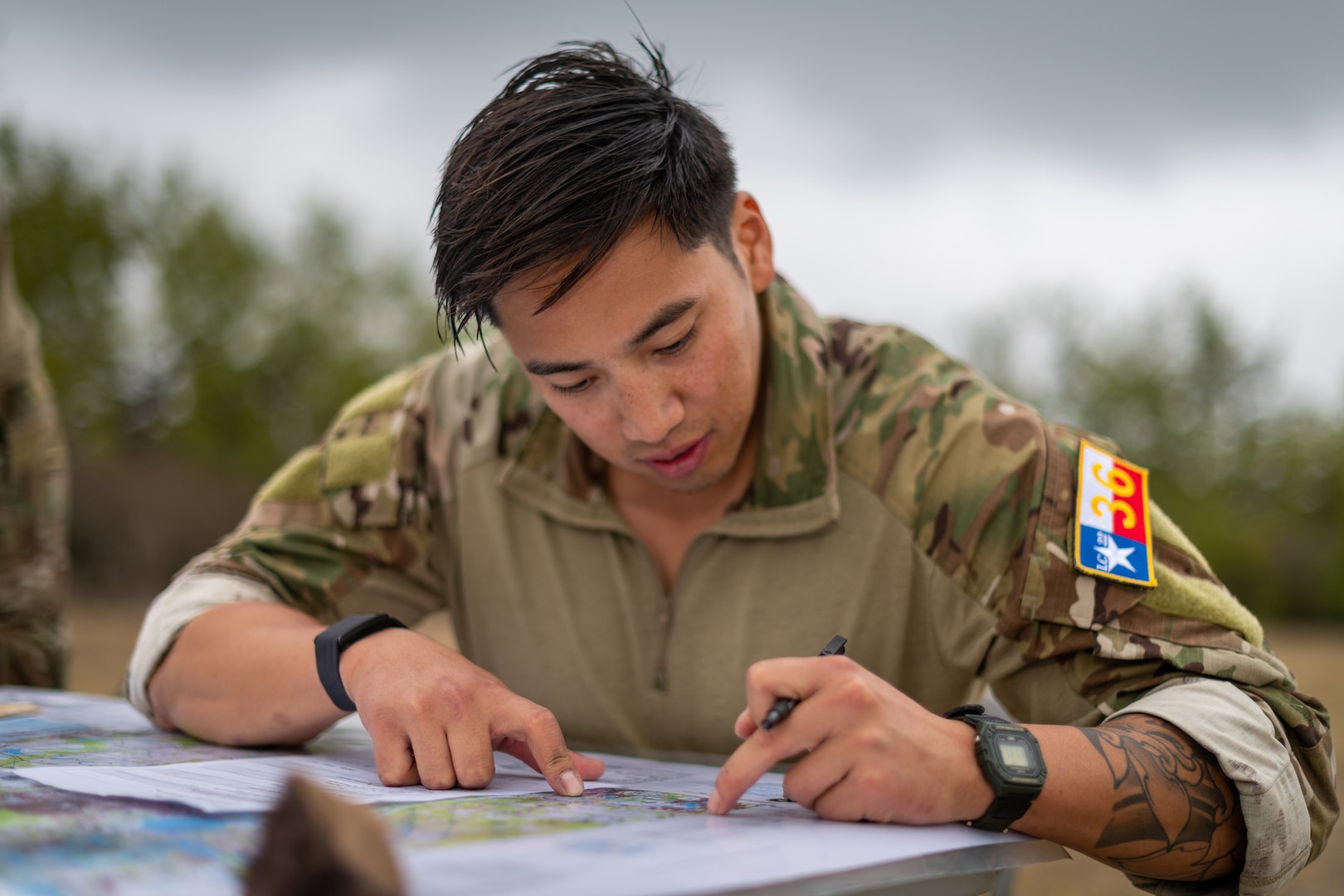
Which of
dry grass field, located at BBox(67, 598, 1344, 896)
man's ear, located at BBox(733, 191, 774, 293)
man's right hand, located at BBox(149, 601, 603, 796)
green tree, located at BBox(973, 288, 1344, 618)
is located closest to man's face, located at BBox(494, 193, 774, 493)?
man's ear, located at BBox(733, 191, 774, 293)

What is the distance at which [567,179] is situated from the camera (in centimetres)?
136

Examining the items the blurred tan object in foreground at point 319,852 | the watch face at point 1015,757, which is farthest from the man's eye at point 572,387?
the blurred tan object in foreground at point 319,852

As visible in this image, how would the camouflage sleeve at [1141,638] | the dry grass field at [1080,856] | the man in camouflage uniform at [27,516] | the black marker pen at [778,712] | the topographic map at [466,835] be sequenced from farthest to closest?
the dry grass field at [1080,856], the man in camouflage uniform at [27,516], the camouflage sleeve at [1141,638], the black marker pen at [778,712], the topographic map at [466,835]

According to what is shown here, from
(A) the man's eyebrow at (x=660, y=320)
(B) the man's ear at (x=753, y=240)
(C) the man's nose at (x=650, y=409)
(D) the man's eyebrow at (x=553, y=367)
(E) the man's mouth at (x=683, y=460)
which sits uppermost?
(B) the man's ear at (x=753, y=240)

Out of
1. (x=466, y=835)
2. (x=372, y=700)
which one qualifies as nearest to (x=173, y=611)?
(x=372, y=700)

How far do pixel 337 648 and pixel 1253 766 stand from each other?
1058 mm

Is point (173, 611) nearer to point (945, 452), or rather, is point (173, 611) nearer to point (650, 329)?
point (650, 329)

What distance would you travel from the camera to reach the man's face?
1.34m

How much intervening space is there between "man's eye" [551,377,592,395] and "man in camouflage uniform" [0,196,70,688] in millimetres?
1578

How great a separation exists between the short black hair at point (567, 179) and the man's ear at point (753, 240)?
0.14 feet

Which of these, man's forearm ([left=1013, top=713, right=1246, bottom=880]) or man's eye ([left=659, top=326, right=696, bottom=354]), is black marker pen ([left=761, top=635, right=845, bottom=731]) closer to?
man's forearm ([left=1013, top=713, right=1246, bottom=880])

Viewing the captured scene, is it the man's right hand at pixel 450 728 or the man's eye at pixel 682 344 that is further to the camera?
the man's eye at pixel 682 344

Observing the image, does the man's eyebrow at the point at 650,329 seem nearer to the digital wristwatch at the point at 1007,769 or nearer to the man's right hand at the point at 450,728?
the man's right hand at the point at 450,728

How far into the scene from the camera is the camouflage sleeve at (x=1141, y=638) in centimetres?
124
